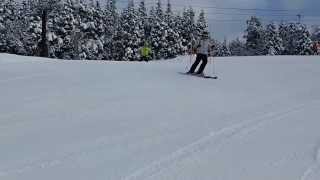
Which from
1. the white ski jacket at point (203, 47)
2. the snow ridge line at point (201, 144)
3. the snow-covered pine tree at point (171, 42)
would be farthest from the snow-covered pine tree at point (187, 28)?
the snow ridge line at point (201, 144)

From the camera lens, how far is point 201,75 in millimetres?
20891

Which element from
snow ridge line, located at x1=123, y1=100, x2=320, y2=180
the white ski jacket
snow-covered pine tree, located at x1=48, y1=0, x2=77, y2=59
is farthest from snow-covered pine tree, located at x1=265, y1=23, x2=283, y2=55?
snow ridge line, located at x1=123, y1=100, x2=320, y2=180

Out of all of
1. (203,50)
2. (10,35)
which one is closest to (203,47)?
(203,50)

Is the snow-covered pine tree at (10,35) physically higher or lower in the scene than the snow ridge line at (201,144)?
higher

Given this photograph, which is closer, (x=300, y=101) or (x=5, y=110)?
(x=5, y=110)

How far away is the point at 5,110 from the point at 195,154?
17.2 feet

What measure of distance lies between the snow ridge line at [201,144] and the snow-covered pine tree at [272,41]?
293ft

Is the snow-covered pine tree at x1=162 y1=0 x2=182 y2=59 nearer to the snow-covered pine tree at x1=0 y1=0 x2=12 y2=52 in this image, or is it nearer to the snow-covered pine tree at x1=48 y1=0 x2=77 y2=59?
the snow-covered pine tree at x1=48 y1=0 x2=77 y2=59

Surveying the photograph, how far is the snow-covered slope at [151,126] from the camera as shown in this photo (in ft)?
25.1

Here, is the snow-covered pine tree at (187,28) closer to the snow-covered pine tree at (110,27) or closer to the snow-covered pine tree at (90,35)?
the snow-covered pine tree at (110,27)

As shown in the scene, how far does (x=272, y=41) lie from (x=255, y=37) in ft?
22.0

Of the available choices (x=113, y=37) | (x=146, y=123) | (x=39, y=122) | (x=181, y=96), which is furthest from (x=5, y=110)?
(x=113, y=37)

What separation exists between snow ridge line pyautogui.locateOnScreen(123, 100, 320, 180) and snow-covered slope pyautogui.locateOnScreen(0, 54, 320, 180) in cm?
1

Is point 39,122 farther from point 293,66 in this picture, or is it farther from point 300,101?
point 293,66
